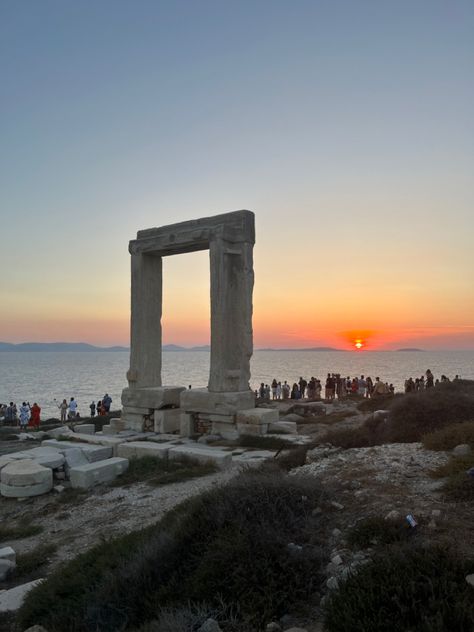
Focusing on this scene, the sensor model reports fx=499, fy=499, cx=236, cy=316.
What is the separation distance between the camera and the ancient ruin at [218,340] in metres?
14.1

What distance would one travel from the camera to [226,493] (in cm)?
564

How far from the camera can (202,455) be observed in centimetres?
1125

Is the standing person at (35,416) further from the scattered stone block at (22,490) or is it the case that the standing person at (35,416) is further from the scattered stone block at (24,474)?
the scattered stone block at (22,490)

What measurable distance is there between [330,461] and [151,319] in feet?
31.1

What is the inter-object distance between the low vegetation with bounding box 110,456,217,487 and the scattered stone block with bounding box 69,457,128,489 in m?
0.18

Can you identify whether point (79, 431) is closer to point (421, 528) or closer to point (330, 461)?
point (330, 461)

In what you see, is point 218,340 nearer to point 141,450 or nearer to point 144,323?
point 144,323

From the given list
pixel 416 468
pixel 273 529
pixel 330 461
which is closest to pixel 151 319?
pixel 330 461

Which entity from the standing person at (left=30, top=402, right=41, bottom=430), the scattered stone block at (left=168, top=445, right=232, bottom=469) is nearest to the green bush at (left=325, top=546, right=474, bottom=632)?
the scattered stone block at (left=168, top=445, right=232, bottom=469)

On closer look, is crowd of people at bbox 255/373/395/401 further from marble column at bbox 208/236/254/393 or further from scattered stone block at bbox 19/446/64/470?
scattered stone block at bbox 19/446/64/470

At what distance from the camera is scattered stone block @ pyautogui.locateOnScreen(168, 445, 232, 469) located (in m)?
10.9

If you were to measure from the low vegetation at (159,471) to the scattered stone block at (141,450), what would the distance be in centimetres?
20

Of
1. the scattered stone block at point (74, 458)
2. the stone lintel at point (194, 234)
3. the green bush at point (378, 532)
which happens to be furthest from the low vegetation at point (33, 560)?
the stone lintel at point (194, 234)

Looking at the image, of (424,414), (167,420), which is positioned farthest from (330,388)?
(424,414)
